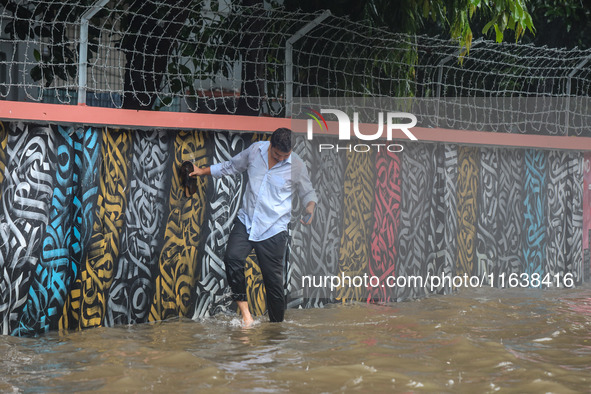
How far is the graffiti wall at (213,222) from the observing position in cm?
567

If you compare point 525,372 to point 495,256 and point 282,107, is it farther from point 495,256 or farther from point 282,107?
point 495,256

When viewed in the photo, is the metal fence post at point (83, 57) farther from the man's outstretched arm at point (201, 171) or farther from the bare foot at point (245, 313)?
the bare foot at point (245, 313)

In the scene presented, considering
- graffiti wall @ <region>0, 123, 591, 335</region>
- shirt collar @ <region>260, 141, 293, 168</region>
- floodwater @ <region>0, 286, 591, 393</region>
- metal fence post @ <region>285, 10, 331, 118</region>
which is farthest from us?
metal fence post @ <region>285, 10, 331, 118</region>

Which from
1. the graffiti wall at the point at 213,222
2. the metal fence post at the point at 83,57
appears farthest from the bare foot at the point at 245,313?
the metal fence post at the point at 83,57

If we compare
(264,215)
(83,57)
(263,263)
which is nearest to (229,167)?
(264,215)

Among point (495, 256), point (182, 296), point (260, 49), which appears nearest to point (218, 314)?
point (182, 296)

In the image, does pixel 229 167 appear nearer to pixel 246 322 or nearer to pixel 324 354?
pixel 246 322

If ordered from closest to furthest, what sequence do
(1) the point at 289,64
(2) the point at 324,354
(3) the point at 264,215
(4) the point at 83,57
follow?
(2) the point at 324,354, (4) the point at 83,57, (3) the point at 264,215, (1) the point at 289,64

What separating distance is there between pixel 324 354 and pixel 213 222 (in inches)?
69.4

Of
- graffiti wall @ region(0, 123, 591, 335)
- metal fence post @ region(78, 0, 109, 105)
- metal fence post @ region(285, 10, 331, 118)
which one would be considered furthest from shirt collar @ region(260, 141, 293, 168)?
metal fence post @ region(78, 0, 109, 105)

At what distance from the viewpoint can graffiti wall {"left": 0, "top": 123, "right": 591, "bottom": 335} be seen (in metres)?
A: 5.67

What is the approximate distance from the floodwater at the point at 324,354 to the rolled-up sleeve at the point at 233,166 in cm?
119

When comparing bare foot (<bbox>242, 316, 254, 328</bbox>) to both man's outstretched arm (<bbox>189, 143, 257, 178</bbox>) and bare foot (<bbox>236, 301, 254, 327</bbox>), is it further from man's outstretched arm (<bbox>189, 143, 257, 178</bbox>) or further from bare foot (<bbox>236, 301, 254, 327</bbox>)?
man's outstretched arm (<bbox>189, 143, 257, 178</bbox>)

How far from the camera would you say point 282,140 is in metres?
6.36
